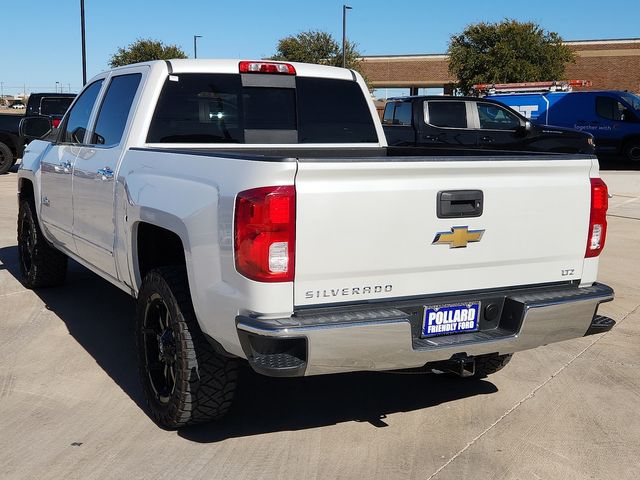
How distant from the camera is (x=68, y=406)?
4.37m

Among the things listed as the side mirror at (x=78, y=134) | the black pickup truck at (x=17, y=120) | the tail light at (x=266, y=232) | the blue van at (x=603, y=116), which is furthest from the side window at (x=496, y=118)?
the tail light at (x=266, y=232)

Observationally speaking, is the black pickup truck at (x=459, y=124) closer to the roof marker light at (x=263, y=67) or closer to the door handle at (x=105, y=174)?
the roof marker light at (x=263, y=67)

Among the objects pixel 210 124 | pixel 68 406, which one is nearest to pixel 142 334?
pixel 68 406

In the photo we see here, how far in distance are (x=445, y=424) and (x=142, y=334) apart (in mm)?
1724

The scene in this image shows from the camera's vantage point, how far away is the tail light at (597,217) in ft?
13.1

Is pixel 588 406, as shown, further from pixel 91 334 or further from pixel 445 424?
pixel 91 334

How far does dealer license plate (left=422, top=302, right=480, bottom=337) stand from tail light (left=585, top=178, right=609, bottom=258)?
0.78 meters

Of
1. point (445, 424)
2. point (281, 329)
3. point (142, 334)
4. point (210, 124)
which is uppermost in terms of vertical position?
point (210, 124)

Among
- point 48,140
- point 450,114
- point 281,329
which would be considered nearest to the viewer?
point 281,329

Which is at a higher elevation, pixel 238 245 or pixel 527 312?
pixel 238 245

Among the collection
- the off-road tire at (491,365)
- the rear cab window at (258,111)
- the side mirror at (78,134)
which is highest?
the rear cab window at (258,111)

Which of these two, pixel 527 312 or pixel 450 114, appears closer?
pixel 527 312

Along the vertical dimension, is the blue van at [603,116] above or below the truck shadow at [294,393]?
above

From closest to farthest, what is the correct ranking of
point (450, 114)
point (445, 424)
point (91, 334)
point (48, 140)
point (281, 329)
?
1. point (281, 329)
2. point (445, 424)
3. point (91, 334)
4. point (48, 140)
5. point (450, 114)
